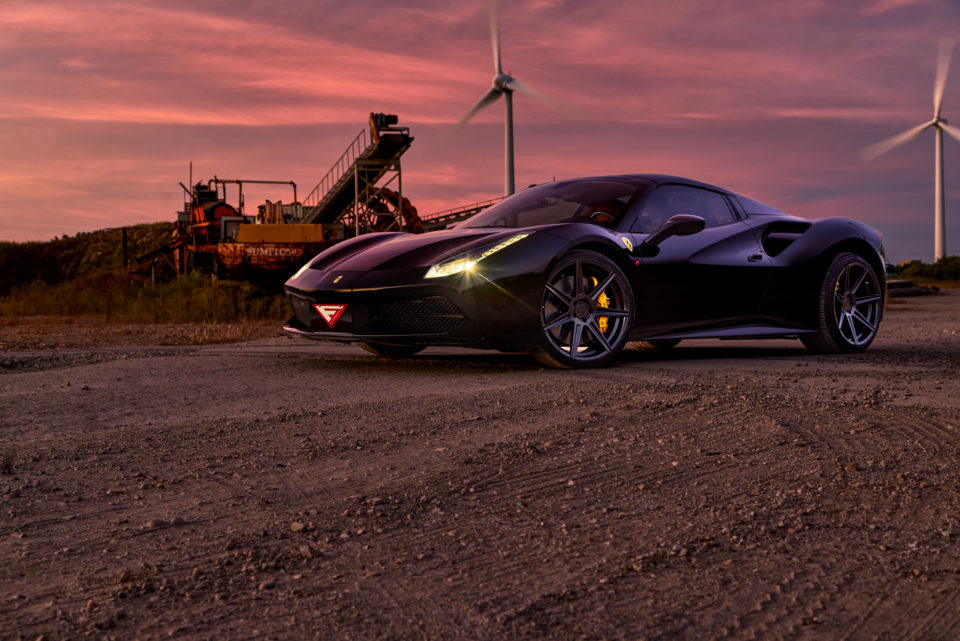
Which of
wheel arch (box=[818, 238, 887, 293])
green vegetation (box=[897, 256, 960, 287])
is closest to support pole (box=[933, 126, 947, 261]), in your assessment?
green vegetation (box=[897, 256, 960, 287])

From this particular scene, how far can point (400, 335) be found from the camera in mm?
5371

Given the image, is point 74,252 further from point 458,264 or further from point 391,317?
point 458,264

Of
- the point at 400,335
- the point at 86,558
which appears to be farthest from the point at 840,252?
the point at 86,558

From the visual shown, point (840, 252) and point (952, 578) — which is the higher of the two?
point (840, 252)

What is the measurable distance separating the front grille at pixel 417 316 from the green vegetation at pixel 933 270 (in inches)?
1336

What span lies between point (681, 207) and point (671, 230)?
0.71m

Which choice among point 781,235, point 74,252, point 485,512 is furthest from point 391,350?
point 74,252

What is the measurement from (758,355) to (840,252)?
3.83ft

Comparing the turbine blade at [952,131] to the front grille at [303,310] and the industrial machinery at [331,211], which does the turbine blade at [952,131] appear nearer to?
the industrial machinery at [331,211]

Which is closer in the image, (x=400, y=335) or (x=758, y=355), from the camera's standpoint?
(x=400, y=335)

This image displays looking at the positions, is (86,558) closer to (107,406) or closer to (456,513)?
(456,513)

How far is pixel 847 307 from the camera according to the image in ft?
24.2

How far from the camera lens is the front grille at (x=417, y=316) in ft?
17.3

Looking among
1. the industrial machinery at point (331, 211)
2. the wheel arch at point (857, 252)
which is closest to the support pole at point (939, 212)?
the industrial machinery at point (331, 211)
